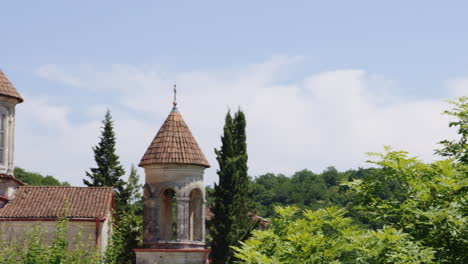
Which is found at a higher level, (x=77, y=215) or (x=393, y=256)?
(x=77, y=215)

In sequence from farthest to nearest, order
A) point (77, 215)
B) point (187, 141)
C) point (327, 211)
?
point (77, 215) < point (187, 141) < point (327, 211)

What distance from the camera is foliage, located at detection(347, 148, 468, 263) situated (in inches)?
418

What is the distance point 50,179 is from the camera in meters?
57.8

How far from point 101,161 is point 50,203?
13.4 meters

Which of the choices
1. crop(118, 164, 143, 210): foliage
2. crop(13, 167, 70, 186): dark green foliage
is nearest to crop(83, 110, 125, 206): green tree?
crop(118, 164, 143, 210): foliage

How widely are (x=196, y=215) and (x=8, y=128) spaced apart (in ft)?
25.6

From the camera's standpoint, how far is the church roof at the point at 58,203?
22.2 metres

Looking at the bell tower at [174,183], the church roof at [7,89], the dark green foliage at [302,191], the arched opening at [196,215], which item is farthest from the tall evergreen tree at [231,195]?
the dark green foliage at [302,191]

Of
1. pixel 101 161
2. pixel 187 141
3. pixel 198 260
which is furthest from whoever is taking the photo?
pixel 101 161

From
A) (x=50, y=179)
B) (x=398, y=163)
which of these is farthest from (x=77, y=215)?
(x=50, y=179)

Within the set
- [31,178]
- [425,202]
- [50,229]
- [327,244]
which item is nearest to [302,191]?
[31,178]

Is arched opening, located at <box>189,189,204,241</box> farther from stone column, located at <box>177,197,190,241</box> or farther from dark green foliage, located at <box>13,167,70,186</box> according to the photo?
dark green foliage, located at <box>13,167,70,186</box>

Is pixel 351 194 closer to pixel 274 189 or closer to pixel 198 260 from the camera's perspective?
pixel 198 260

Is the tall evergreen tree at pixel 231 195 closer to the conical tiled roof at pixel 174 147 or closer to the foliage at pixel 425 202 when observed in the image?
the conical tiled roof at pixel 174 147
